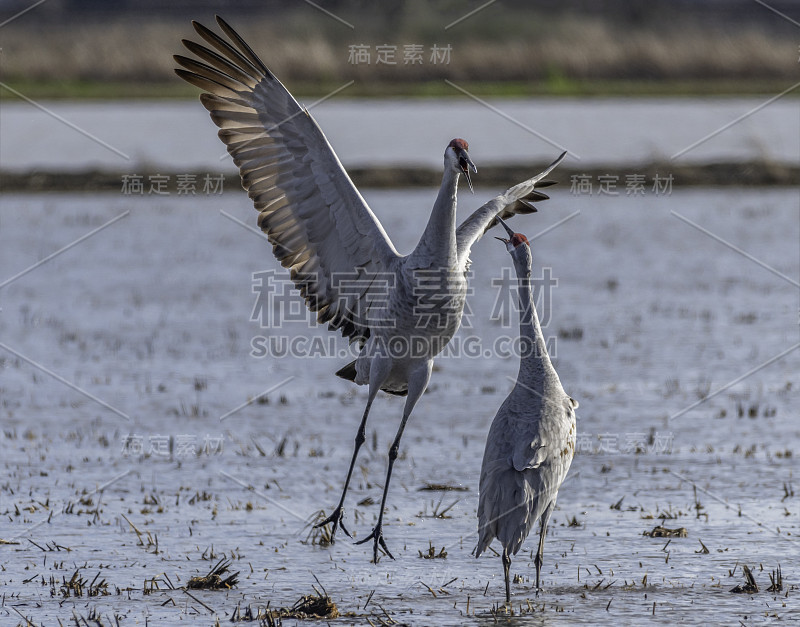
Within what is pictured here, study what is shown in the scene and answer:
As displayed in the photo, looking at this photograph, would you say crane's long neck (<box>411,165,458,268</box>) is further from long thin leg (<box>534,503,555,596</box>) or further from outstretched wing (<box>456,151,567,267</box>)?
long thin leg (<box>534,503,555,596</box>)

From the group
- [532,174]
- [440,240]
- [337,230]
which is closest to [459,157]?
[440,240]

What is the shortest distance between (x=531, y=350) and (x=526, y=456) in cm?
63

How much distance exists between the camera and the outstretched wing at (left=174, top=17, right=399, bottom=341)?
6.82m

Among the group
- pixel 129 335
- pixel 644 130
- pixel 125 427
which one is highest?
pixel 644 130

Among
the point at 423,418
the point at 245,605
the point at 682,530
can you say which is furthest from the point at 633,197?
the point at 245,605

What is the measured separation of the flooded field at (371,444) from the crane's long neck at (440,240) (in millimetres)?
1409

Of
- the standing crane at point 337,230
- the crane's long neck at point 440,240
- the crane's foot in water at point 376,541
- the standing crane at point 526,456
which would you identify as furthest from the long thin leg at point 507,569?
the crane's long neck at point 440,240

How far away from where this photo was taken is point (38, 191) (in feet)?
68.1

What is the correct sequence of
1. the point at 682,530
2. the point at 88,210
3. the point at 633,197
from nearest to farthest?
the point at 682,530 < the point at 88,210 < the point at 633,197

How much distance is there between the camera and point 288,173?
6996mm

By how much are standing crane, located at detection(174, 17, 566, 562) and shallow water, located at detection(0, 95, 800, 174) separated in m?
14.4

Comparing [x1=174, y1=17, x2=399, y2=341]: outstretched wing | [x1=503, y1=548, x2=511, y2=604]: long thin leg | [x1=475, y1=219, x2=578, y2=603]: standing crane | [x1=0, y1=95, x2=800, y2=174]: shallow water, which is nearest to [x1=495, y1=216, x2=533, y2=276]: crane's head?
[x1=475, y1=219, x2=578, y2=603]: standing crane

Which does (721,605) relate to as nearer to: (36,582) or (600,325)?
(36,582)

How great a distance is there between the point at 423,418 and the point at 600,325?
339 centimetres
